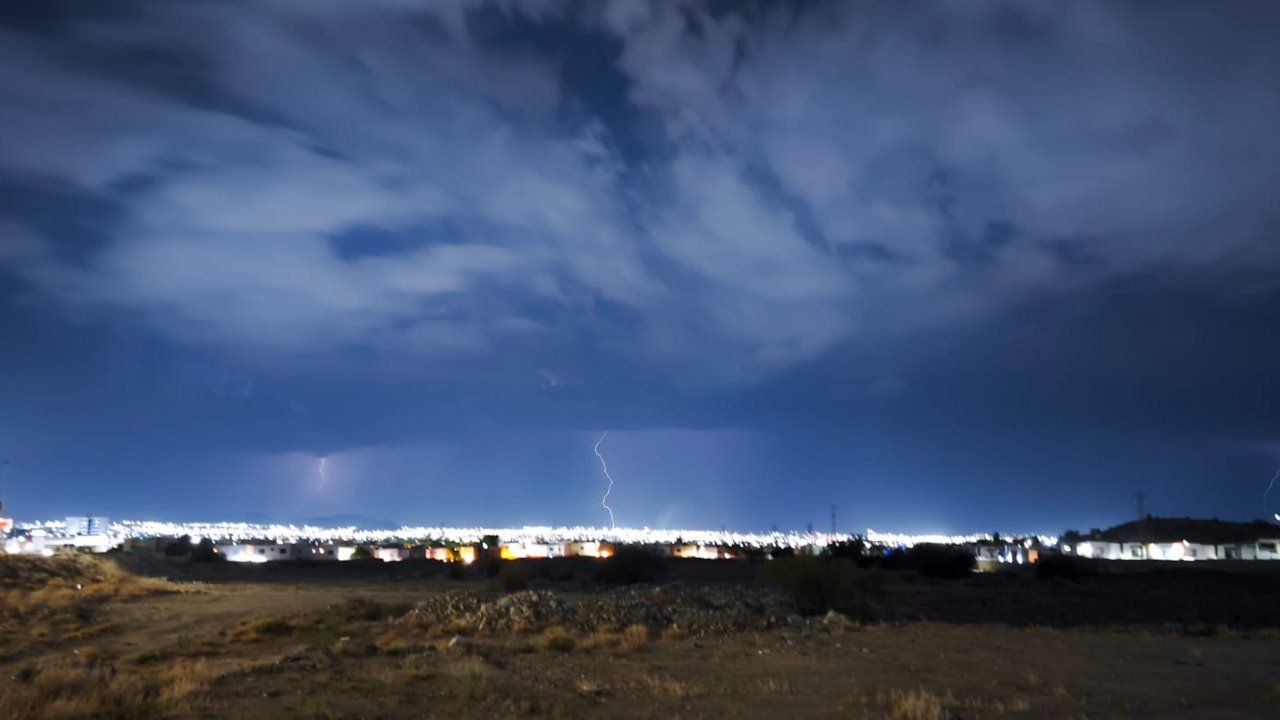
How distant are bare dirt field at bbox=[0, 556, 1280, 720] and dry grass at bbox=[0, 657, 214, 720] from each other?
60mm

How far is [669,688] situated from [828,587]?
21301 mm

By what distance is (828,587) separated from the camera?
38.3 metres

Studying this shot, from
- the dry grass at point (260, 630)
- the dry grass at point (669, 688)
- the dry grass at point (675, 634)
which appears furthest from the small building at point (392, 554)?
the dry grass at point (669, 688)

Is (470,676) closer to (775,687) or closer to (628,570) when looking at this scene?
(775,687)

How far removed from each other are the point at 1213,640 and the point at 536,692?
71.1ft

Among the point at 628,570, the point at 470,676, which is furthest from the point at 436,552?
the point at 470,676

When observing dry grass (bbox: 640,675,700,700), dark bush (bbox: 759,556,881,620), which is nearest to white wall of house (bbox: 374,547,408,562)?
dark bush (bbox: 759,556,881,620)

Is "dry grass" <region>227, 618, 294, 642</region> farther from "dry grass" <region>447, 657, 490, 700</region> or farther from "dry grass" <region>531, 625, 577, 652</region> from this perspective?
"dry grass" <region>447, 657, 490, 700</region>

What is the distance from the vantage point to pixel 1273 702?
671 inches

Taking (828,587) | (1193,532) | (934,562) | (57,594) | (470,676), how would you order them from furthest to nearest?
1. (1193,532)
2. (934,562)
3. (57,594)
4. (828,587)
5. (470,676)

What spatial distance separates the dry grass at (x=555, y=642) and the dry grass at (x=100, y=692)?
796 cm

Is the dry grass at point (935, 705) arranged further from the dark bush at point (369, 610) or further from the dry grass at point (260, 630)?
the dark bush at point (369, 610)

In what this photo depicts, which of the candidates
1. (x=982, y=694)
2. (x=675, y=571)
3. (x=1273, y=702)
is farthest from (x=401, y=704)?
(x=675, y=571)

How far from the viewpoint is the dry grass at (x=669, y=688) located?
17875 mm
